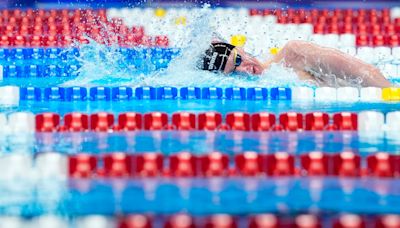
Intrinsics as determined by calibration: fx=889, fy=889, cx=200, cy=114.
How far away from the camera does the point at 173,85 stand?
7.92 metres

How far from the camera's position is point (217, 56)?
762cm

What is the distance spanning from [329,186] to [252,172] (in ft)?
1.36

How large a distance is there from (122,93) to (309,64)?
164 cm

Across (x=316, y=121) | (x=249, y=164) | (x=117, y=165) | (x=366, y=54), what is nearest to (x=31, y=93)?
(x=316, y=121)

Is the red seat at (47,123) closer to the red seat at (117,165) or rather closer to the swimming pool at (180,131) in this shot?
the swimming pool at (180,131)

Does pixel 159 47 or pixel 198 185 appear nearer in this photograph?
pixel 198 185

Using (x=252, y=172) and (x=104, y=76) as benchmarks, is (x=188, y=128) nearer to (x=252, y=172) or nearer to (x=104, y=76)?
(x=252, y=172)

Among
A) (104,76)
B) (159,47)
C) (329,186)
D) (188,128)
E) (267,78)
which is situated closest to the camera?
(329,186)

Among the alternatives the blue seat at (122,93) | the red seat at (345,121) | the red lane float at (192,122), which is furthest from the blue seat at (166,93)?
the red seat at (345,121)

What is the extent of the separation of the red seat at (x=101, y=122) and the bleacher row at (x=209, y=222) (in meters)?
2.23

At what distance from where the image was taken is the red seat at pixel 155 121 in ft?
19.1

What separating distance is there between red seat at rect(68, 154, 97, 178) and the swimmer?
330cm

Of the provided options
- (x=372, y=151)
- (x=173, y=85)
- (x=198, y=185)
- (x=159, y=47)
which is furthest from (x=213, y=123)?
(x=159, y=47)

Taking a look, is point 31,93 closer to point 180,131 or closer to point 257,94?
point 257,94
